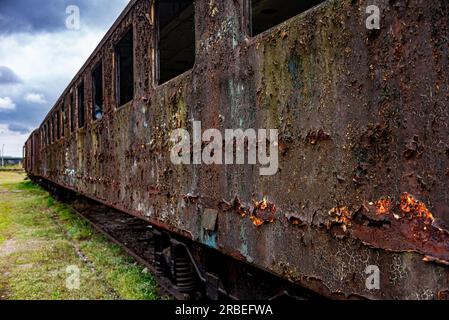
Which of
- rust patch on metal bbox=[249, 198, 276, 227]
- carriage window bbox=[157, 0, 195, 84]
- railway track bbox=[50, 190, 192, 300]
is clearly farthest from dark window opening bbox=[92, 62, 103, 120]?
rust patch on metal bbox=[249, 198, 276, 227]

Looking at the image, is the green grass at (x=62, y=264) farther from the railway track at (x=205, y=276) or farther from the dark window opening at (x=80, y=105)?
the dark window opening at (x=80, y=105)

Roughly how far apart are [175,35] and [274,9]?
207 centimetres

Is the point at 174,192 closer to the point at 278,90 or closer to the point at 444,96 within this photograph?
the point at 278,90

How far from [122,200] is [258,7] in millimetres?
2830

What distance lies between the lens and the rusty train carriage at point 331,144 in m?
1.34

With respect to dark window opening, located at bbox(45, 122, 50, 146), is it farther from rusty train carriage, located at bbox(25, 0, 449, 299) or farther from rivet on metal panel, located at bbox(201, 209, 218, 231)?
rivet on metal panel, located at bbox(201, 209, 218, 231)

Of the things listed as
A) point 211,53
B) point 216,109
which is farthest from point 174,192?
point 211,53

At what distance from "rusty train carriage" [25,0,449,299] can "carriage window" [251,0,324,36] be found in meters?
2.24

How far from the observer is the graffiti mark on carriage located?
6.93 feet

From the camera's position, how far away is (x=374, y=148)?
4.99 ft

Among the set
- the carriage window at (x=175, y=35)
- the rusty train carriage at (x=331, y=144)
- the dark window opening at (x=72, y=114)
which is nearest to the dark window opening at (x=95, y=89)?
the dark window opening at (x=72, y=114)

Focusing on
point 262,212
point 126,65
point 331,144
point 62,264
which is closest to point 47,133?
point 126,65

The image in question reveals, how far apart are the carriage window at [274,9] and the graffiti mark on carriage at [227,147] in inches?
83.2

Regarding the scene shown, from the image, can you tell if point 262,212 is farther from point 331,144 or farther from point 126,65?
point 126,65
